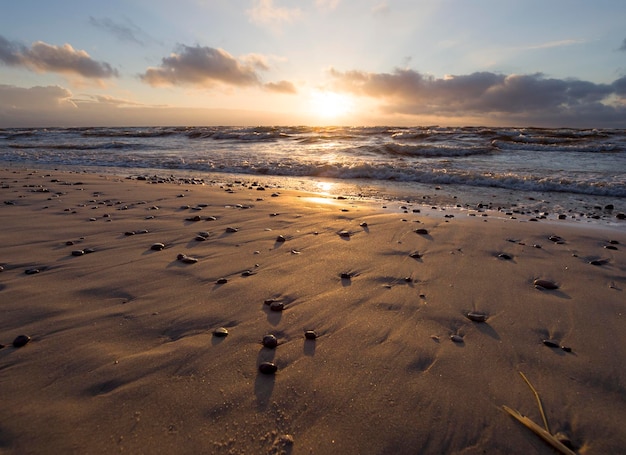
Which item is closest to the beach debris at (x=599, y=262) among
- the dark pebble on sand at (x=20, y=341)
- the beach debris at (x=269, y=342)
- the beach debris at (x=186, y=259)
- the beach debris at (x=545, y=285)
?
the beach debris at (x=545, y=285)

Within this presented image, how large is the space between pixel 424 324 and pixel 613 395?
3.70ft

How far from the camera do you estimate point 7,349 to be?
7.13 ft

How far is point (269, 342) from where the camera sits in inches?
92.1

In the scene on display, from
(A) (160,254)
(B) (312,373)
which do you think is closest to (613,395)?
(B) (312,373)

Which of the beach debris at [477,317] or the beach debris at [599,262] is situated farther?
the beach debris at [599,262]

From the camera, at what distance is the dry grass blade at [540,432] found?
1.63 metres

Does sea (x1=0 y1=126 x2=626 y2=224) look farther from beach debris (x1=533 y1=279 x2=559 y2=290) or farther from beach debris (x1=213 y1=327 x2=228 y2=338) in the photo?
beach debris (x1=213 y1=327 x2=228 y2=338)

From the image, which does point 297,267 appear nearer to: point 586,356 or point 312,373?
point 312,373

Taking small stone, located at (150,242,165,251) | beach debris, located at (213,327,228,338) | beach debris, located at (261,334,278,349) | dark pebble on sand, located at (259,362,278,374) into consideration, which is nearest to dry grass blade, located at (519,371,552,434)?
dark pebble on sand, located at (259,362,278,374)

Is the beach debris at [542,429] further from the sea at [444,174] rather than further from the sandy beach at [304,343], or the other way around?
the sea at [444,174]

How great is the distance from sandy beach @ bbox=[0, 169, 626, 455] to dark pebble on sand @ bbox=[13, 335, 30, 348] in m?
0.03

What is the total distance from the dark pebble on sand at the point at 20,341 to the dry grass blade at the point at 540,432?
2934mm

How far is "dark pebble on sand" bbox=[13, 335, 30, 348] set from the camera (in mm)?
2213

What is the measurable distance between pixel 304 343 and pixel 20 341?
72.3 inches
